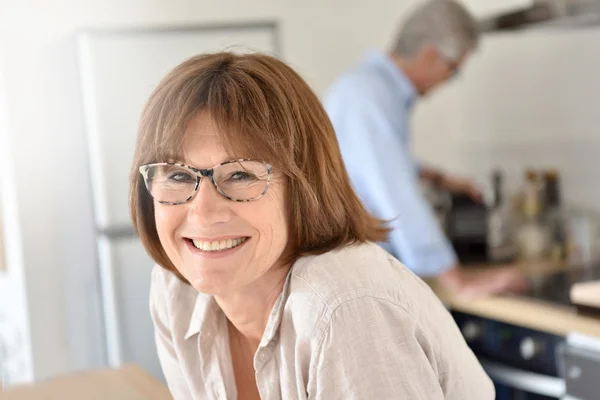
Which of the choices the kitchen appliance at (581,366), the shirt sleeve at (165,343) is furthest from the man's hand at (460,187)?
the shirt sleeve at (165,343)

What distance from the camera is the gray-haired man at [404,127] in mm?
2092

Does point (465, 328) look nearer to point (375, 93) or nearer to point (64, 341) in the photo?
point (375, 93)

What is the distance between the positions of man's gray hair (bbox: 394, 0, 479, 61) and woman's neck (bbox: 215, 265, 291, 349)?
1.39 m

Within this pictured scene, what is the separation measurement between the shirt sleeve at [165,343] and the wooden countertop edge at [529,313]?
0.95 meters

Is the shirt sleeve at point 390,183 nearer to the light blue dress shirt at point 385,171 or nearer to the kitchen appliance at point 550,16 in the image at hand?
the light blue dress shirt at point 385,171

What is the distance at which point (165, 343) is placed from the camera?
3.84 feet

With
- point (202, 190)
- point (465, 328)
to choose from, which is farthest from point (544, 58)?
point (202, 190)

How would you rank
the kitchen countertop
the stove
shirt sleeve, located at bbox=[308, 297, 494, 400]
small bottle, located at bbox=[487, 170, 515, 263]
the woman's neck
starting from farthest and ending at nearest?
small bottle, located at bbox=[487, 170, 515, 263] < the stove < the kitchen countertop < the woman's neck < shirt sleeve, located at bbox=[308, 297, 494, 400]

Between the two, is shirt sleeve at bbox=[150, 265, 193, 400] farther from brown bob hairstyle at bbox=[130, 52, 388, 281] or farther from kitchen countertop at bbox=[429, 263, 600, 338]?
kitchen countertop at bbox=[429, 263, 600, 338]

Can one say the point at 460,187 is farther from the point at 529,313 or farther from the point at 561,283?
the point at 529,313

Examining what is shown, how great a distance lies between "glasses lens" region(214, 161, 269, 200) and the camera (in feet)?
2.89

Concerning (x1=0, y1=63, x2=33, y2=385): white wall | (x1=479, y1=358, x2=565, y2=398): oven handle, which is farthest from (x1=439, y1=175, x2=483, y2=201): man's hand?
(x1=0, y1=63, x2=33, y2=385): white wall

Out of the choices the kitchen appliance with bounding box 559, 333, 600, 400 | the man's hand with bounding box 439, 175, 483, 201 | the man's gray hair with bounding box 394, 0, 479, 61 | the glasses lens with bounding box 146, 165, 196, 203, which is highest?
the man's gray hair with bounding box 394, 0, 479, 61

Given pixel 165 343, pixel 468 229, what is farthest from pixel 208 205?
pixel 468 229
